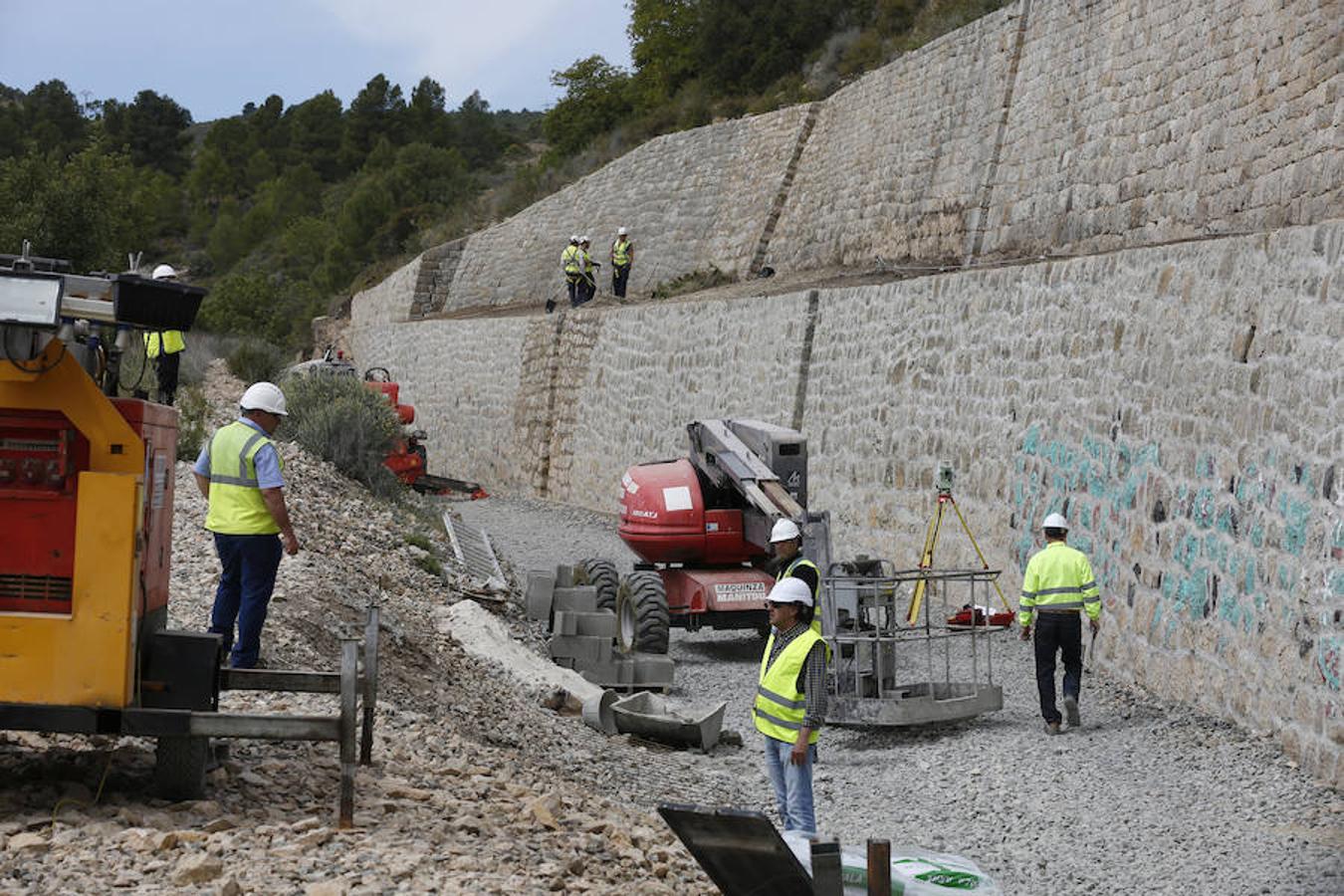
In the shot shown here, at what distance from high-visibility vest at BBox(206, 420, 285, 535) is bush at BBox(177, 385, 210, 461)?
738 cm

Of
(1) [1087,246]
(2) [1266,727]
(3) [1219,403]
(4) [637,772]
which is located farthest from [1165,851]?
(1) [1087,246]

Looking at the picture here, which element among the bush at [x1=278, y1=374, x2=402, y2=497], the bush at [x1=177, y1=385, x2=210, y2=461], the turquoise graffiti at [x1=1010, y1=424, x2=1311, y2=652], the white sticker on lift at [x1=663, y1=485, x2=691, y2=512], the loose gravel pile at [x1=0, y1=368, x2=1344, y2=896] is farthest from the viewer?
the bush at [x1=278, y1=374, x2=402, y2=497]

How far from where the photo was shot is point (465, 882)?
6.30 meters

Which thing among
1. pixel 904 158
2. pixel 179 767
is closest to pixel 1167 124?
pixel 904 158

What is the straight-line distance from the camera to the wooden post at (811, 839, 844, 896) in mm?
5961

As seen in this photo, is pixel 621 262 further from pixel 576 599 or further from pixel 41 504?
pixel 41 504

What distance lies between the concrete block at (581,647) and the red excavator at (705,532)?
393mm

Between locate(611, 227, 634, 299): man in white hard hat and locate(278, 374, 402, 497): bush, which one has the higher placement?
locate(611, 227, 634, 299): man in white hard hat

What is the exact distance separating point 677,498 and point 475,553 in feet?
19.5

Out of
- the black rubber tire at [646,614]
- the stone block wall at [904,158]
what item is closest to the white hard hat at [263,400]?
the black rubber tire at [646,614]

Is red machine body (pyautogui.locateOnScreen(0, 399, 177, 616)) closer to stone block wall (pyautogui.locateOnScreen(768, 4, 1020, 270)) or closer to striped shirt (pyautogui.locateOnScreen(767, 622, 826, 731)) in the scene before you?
striped shirt (pyautogui.locateOnScreen(767, 622, 826, 731))

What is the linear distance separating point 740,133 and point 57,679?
31216 mm

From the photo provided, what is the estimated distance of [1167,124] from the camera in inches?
752

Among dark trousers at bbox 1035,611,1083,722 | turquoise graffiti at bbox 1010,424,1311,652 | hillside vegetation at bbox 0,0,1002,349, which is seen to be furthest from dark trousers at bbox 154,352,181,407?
hillside vegetation at bbox 0,0,1002,349
